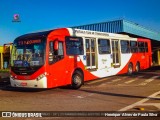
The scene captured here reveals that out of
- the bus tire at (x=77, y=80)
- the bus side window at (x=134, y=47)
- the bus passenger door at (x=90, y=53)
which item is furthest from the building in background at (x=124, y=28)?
the bus tire at (x=77, y=80)

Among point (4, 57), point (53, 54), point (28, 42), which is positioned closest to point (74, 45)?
point (53, 54)

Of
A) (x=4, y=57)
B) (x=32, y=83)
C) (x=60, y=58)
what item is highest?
(x=4, y=57)

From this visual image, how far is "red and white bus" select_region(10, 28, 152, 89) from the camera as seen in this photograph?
14328 millimetres

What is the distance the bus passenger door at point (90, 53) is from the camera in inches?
676

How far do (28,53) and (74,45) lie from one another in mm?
2545

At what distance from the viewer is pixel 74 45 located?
16.2 metres

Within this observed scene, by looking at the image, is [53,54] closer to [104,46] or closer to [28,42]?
[28,42]

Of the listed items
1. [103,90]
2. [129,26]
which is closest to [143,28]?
[129,26]

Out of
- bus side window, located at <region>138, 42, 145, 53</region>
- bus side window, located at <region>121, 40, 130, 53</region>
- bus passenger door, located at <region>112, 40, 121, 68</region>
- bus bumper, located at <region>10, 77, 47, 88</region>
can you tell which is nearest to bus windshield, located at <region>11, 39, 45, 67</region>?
bus bumper, located at <region>10, 77, 47, 88</region>

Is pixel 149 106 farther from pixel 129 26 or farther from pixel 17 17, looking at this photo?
pixel 17 17

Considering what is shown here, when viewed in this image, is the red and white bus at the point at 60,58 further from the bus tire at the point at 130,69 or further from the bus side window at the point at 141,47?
the bus side window at the point at 141,47

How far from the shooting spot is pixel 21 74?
14766 millimetres

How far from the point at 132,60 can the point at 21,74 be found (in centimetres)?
1061

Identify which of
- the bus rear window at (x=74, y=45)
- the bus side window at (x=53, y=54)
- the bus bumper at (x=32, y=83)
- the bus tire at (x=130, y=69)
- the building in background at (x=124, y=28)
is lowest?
the bus bumper at (x=32, y=83)
